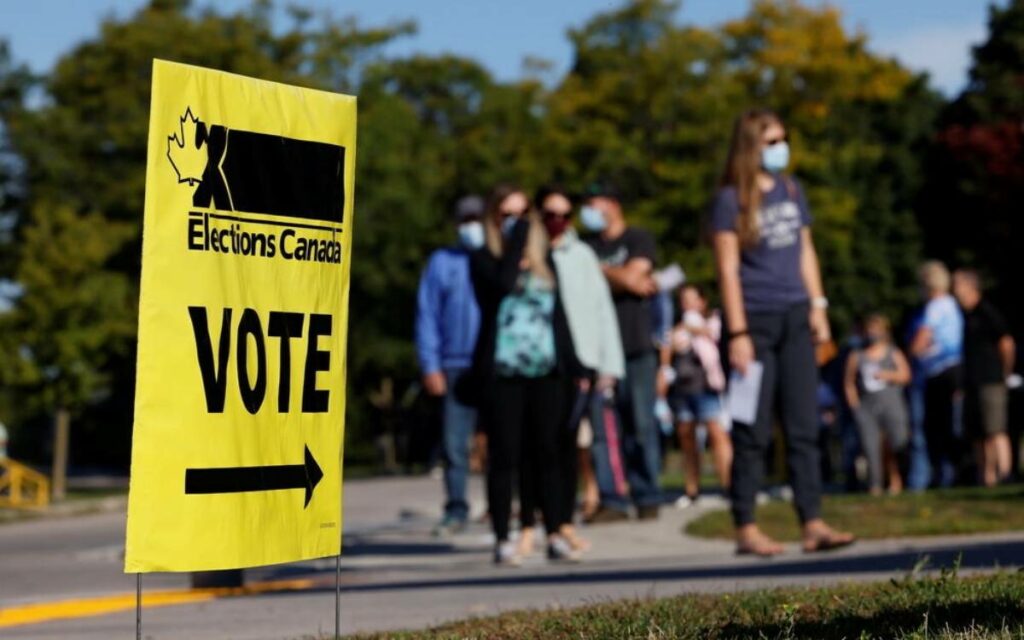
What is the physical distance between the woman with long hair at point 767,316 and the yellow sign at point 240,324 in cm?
416

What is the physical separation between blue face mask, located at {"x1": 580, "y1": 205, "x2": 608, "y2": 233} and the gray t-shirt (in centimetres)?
385

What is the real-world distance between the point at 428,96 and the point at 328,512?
67.0 metres

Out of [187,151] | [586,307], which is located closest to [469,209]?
[586,307]

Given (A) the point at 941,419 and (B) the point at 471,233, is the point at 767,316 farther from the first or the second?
(A) the point at 941,419

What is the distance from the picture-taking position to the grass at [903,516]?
11.7 m

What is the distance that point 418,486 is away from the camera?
1116 inches

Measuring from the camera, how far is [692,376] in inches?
701

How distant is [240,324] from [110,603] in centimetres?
449

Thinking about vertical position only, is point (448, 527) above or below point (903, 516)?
below

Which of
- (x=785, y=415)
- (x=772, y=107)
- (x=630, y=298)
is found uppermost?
(x=772, y=107)

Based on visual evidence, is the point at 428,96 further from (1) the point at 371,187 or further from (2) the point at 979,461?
(2) the point at 979,461

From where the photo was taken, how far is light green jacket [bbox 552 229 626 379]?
442 inches

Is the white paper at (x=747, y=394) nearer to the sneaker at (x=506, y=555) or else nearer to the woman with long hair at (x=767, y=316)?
the woman with long hair at (x=767, y=316)

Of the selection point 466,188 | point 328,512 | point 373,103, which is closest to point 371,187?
point 373,103
